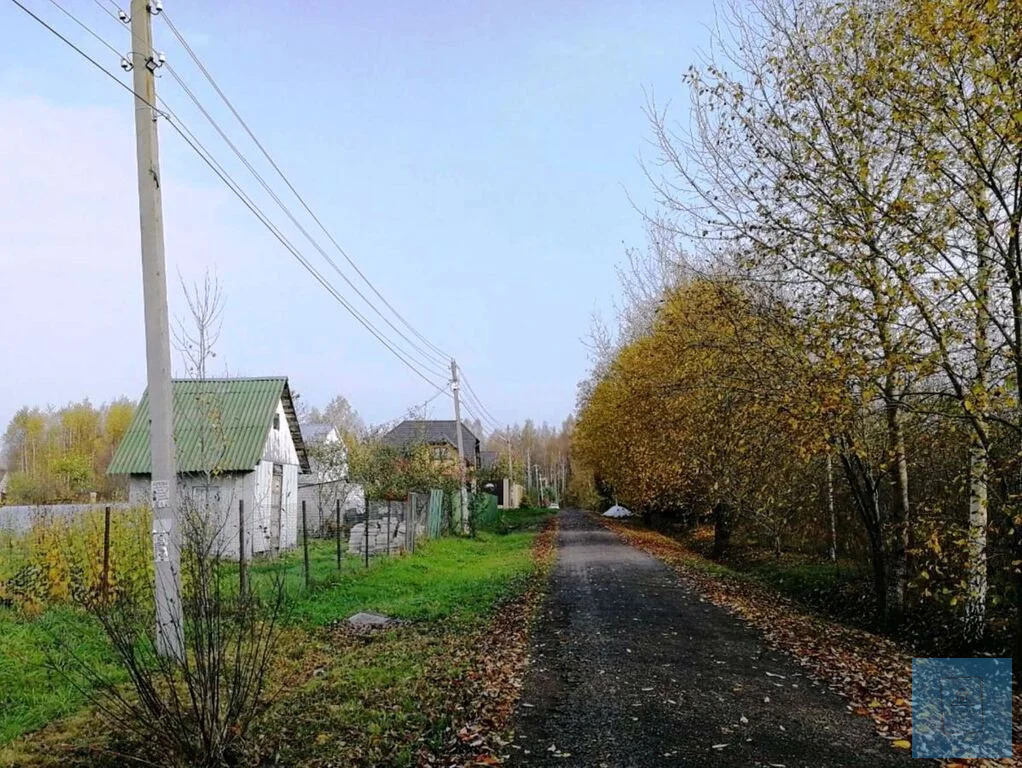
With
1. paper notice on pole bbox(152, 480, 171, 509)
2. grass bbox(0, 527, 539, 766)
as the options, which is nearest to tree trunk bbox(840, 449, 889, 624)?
grass bbox(0, 527, 539, 766)

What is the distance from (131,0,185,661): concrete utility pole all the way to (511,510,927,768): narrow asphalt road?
11.8 feet

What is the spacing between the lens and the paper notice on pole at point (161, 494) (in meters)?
7.06

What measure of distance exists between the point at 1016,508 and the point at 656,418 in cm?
1166

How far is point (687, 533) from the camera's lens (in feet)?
99.9

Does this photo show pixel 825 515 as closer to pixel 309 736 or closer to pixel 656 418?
pixel 656 418

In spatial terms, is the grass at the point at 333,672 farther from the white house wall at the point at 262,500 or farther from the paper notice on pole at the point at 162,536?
the white house wall at the point at 262,500

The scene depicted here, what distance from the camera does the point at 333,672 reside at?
703cm

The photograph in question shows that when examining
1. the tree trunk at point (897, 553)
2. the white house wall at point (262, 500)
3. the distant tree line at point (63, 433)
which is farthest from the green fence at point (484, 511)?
the distant tree line at point (63, 433)

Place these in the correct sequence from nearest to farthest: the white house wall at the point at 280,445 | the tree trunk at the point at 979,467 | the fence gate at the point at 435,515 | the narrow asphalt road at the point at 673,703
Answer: the narrow asphalt road at the point at 673,703 → the tree trunk at the point at 979,467 → the white house wall at the point at 280,445 → the fence gate at the point at 435,515

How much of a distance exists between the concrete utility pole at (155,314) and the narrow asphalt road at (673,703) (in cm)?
360

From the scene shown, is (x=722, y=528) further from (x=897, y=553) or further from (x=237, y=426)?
(x=237, y=426)

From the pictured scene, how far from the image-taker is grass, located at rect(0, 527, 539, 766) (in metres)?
5.06

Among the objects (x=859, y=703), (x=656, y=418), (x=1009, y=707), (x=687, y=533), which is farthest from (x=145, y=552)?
(x=687, y=533)

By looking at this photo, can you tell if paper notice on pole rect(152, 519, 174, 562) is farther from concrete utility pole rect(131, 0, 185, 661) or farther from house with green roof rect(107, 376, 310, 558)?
house with green roof rect(107, 376, 310, 558)
